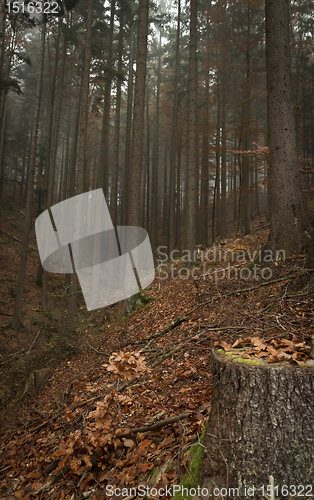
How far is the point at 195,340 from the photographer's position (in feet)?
15.4

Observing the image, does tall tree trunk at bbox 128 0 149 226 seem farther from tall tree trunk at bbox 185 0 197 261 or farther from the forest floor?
the forest floor

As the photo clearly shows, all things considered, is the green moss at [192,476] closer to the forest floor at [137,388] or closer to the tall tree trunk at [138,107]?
the forest floor at [137,388]

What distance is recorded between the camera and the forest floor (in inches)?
105

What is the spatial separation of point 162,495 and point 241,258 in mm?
8601

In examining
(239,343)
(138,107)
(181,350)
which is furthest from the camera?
(138,107)

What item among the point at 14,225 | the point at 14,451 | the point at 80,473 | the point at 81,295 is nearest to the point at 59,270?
the point at 81,295

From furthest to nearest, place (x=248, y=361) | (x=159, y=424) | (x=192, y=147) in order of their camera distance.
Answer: (x=192, y=147)
(x=159, y=424)
(x=248, y=361)

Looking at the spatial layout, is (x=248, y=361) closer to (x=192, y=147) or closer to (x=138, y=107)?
(x=138, y=107)

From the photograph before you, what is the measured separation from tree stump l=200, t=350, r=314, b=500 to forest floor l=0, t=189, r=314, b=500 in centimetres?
18

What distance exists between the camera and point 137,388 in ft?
12.9

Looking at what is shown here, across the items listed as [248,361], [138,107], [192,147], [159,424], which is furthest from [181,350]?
[192,147]

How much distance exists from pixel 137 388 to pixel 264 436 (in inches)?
92.6

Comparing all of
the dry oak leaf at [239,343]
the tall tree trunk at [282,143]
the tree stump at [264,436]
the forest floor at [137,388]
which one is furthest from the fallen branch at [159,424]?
the tall tree trunk at [282,143]

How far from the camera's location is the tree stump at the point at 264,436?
181cm
